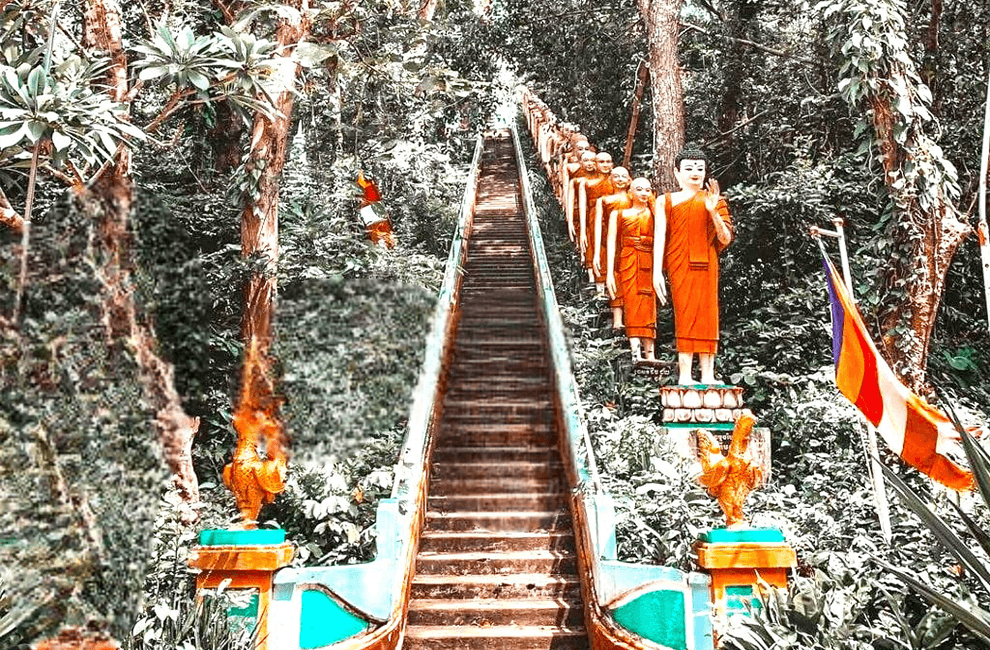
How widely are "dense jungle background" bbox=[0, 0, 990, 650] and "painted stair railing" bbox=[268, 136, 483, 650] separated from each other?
0.40 m

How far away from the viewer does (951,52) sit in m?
10.6

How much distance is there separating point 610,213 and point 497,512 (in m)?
3.54

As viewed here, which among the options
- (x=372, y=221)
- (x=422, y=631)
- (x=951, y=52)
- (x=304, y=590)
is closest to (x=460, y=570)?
(x=422, y=631)

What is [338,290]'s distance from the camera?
8.78 meters

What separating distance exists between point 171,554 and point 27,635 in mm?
1423

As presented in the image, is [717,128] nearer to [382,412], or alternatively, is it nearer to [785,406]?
[785,406]

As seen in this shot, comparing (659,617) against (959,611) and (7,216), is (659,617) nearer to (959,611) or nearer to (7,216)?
(959,611)

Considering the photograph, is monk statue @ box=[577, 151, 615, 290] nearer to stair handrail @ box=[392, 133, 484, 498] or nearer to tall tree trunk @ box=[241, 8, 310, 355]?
stair handrail @ box=[392, 133, 484, 498]

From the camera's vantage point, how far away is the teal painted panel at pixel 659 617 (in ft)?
16.2

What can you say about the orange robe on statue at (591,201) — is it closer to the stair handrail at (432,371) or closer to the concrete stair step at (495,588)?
the stair handrail at (432,371)

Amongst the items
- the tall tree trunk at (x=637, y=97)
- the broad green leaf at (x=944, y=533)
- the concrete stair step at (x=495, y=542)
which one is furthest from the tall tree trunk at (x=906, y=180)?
the tall tree trunk at (x=637, y=97)

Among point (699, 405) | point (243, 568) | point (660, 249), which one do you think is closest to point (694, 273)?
point (660, 249)

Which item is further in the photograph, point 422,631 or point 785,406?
point 785,406

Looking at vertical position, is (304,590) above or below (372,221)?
below
